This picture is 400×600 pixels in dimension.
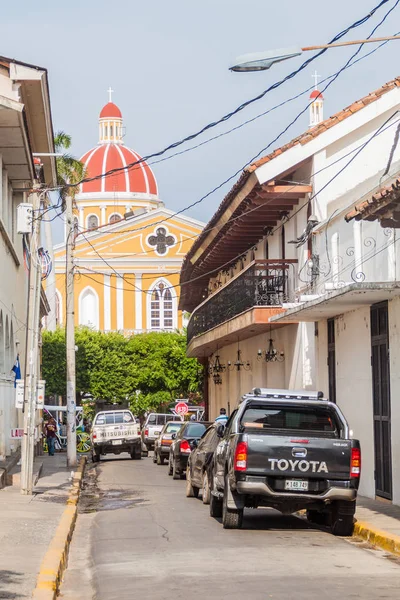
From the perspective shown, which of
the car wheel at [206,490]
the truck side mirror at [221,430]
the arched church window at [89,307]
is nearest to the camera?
the truck side mirror at [221,430]

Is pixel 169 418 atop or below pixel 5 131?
below

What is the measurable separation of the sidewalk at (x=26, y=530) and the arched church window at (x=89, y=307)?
61.9m

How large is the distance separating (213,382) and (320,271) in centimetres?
2446

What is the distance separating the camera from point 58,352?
70.0m

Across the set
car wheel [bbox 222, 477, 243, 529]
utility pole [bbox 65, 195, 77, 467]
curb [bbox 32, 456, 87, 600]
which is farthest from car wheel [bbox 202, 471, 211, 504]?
utility pole [bbox 65, 195, 77, 467]

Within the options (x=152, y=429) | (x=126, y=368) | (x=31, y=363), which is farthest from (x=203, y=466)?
(x=126, y=368)

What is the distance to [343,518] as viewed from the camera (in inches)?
600

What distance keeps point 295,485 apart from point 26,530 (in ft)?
11.7

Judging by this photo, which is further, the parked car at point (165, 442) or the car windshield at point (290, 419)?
A: the parked car at point (165, 442)

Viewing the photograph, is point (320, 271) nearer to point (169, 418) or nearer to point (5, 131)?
point (5, 131)

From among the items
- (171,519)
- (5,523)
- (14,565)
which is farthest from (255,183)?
(14,565)

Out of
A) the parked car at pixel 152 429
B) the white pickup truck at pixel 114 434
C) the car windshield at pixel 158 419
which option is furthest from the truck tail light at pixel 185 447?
the car windshield at pixel 158 419

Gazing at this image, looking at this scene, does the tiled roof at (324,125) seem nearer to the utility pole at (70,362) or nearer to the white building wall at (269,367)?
the white building wall at (269,367)

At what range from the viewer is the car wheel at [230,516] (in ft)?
51.6
